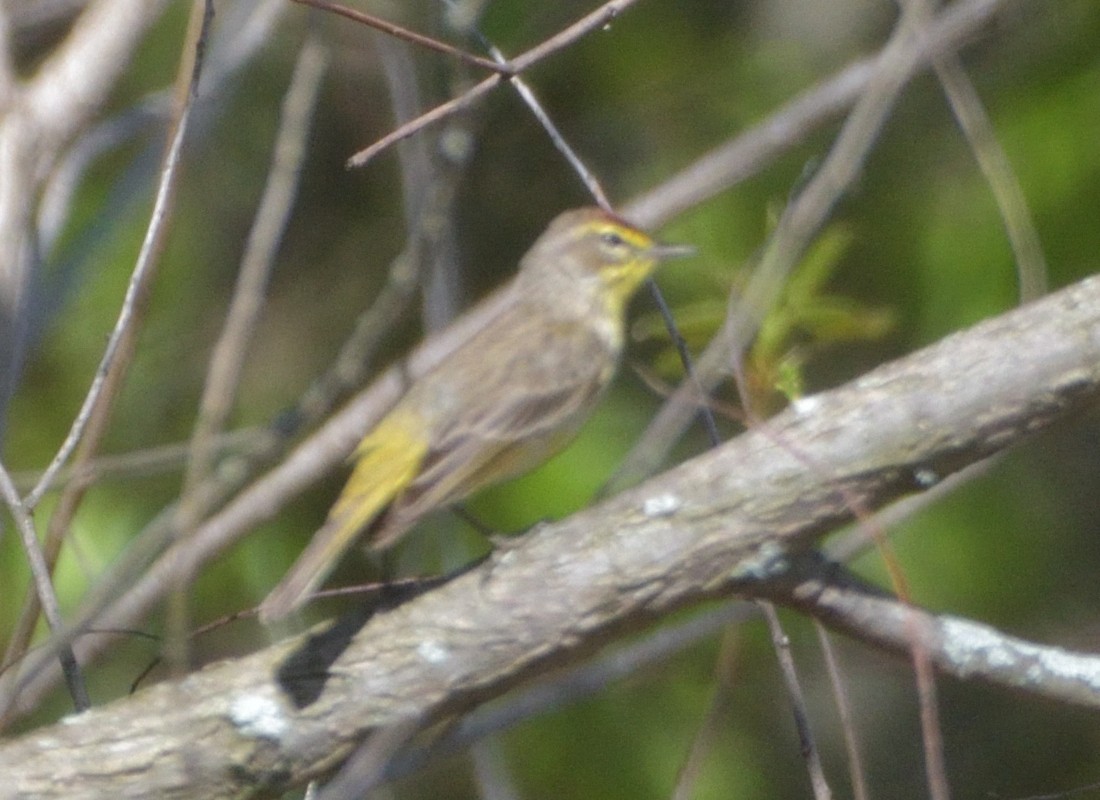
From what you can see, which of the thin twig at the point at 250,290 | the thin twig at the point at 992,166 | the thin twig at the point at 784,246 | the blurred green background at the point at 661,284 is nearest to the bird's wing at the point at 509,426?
the blurred green background at the point at 661,284

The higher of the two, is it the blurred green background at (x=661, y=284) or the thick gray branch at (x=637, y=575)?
the blurred green background at (x=661, y=284)

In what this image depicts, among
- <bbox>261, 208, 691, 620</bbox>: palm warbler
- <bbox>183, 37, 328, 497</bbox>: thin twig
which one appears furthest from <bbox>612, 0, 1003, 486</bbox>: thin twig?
<bbox>261, 208, 691, 620</bbox>: palm warbler

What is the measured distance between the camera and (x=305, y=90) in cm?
347

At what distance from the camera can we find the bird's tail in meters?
3.06

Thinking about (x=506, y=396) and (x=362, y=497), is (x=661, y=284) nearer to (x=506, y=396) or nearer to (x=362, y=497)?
(x=506, y=396)

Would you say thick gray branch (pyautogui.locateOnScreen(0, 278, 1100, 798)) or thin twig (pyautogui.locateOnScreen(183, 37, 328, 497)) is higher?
thin twig (pyautogui.locateOnScreen(183, 37, 328, 497))

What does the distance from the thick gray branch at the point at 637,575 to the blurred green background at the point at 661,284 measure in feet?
2.51

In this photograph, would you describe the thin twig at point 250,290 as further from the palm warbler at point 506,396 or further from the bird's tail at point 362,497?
the palm warbler at point 506,396

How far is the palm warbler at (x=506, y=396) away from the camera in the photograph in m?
3.32

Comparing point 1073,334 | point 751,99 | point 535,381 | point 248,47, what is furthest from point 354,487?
point 751,99

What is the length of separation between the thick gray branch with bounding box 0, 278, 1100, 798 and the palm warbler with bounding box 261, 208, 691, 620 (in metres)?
0.39

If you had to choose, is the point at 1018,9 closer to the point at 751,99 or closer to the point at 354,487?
the point at 751,99

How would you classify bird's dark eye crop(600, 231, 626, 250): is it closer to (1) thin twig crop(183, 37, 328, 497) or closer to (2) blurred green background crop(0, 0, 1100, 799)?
(2) blurred green background crop(0, 0, 1100, 799)

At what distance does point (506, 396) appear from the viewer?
3.80 meters
